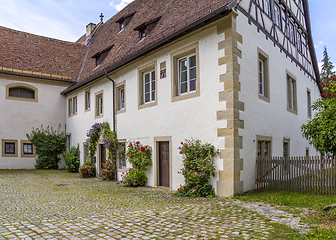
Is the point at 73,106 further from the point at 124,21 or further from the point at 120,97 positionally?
the point at 120,97

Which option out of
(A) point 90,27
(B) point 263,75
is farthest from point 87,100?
(B) point 263,75

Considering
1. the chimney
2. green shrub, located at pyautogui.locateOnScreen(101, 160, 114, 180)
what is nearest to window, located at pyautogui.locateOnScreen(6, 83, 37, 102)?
A: the chimney

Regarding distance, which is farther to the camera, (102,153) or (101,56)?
(101,56)

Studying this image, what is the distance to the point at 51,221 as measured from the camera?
5656mm

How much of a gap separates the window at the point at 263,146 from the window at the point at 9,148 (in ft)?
49.8

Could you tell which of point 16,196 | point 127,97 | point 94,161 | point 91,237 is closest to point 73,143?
point 94,161

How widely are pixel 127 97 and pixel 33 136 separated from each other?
9346 mm

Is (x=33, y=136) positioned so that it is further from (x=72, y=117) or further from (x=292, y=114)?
(x=292, y=114)

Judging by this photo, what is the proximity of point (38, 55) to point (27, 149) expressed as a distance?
635 centimetres

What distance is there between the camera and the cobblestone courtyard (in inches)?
188

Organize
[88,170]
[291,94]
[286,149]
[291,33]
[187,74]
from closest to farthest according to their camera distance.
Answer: [187,74] < [286,149] < [291,94] < [291,33] < [88,170]

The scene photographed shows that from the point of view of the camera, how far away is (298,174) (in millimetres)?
8453

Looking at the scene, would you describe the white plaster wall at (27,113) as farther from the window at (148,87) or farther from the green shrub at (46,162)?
the window at (148,87)

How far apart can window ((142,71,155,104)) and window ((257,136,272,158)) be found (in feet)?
14.1
